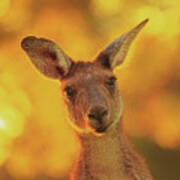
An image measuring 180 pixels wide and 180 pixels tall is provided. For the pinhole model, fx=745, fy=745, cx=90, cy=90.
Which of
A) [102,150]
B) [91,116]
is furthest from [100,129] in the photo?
[102,150]

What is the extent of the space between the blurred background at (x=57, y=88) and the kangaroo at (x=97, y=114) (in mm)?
4927

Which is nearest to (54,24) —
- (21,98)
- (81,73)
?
(21,98)

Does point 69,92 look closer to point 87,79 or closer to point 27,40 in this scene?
point 87,79

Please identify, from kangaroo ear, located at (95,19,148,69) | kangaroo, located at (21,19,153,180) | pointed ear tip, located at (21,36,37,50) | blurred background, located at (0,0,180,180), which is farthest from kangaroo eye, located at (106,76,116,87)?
blurred background, located at (0,0,180,180)

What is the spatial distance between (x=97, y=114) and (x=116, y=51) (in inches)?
27.9

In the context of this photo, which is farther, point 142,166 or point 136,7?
point 136,7

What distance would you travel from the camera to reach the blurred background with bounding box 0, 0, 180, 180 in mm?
10227

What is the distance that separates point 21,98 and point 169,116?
2.15 m

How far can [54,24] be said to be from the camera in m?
10.4

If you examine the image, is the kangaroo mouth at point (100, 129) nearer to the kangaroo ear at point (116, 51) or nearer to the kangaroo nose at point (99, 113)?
the kangaroo nose at point (99, 113)

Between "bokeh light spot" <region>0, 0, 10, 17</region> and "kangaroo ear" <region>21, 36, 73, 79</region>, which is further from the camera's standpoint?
"bokeh light spot" <region>0, 0, 10, 17</region>

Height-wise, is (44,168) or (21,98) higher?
(21,98)

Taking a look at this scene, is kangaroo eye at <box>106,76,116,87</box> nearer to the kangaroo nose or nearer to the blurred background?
the kangaroo nose

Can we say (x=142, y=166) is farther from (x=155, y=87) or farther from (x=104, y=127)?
(x=155, y=87)
